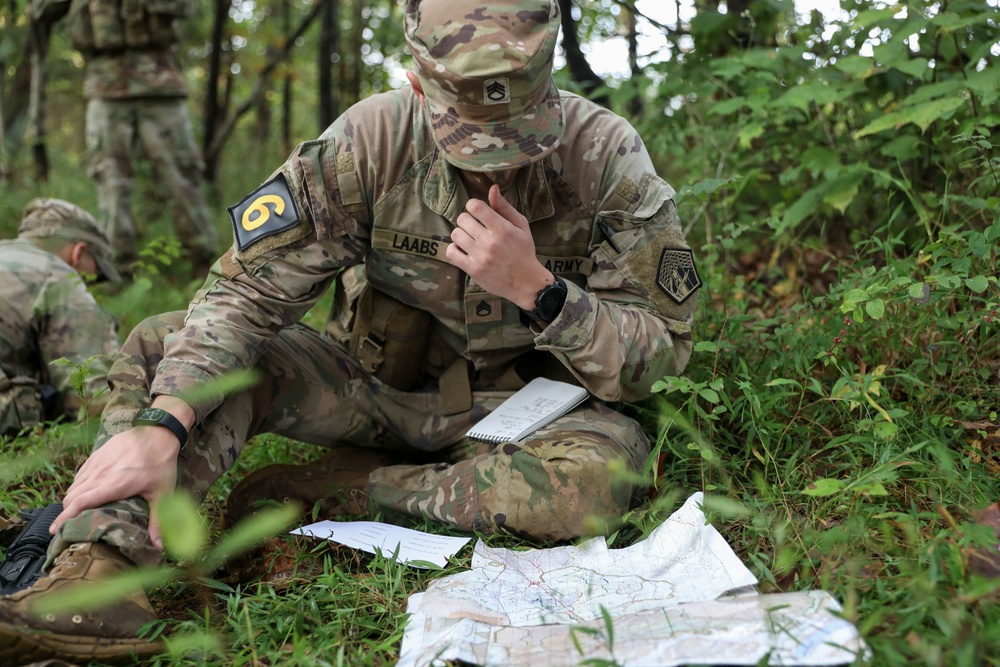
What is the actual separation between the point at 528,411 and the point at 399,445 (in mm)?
484

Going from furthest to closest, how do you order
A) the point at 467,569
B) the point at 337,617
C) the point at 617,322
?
1. the point at 617,322
2. the point at 467,569
3. the point at 337,617

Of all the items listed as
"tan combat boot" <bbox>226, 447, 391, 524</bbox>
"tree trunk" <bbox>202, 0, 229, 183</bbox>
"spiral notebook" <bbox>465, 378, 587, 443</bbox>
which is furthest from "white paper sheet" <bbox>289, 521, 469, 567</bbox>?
"tree trunk" <bbox>202, 0, 229, 183</bbox>

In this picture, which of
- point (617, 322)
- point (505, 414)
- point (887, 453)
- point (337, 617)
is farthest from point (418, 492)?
point (887, 453)

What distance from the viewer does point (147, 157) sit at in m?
5.05

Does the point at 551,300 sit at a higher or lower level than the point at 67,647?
higher

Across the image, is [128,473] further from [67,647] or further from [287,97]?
[287,97]

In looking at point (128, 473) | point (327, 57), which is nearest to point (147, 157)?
point (327, 57)

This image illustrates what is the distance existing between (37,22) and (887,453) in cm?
558

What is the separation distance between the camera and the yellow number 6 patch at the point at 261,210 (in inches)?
78.7

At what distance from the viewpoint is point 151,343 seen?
1.97 m

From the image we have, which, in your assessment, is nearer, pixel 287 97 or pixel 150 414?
pixel 150 414

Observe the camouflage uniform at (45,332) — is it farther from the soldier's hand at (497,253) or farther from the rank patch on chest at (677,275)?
the rank patch on chest at (677,275)

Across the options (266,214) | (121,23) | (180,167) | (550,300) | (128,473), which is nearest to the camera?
(128,473)

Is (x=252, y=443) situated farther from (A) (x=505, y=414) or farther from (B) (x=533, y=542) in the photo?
(B) (x=533, y=542)
